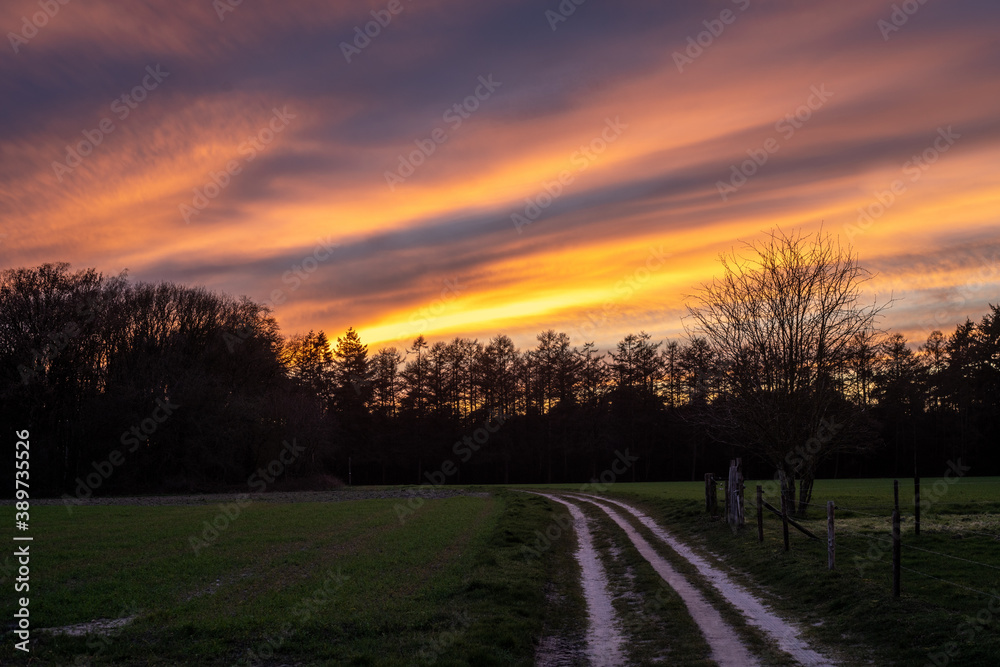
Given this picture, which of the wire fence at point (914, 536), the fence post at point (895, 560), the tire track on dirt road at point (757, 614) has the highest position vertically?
the fence post at point (895, 560)

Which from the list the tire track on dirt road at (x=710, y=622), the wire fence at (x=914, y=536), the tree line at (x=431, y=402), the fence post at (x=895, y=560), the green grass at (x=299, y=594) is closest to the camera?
the tire track on dirt road at (x=710, y=622)

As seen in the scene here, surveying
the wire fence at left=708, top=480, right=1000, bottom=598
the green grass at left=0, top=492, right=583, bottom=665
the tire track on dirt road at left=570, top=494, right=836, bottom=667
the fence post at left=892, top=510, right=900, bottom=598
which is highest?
the fence post at left=892, top=510, right=900, bottom=598

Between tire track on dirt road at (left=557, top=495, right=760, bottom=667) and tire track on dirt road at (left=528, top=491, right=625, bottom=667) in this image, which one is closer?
tire track on dirt road at (left=557, top=495, right=760, bottom=667)

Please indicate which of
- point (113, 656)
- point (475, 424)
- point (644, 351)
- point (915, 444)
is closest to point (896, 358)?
point (915, 444)

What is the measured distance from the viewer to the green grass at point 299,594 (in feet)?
32.8

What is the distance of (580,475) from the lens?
9056cm

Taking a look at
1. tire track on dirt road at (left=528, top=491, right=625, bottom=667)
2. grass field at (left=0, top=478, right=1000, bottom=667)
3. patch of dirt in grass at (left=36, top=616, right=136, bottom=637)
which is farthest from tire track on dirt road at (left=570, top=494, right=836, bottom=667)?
patch of dirt in grass at (left=36, top=616, right=136, bottom=637)

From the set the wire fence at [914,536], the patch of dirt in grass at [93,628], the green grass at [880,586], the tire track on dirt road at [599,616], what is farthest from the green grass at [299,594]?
the wire fence at [914,536]

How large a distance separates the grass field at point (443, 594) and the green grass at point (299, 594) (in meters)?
0.05

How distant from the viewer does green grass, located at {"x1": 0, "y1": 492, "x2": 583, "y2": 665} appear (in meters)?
10.0

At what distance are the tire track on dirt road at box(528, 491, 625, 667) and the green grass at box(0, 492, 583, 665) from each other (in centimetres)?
40

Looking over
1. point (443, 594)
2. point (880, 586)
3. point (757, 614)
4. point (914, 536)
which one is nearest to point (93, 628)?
point (443, 594)

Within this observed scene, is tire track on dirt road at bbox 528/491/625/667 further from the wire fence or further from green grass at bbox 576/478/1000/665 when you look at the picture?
the wire fence

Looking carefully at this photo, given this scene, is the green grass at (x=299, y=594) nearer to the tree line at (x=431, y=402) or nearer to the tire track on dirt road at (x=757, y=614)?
the tire track on dirt road at (x=757, y=614)
